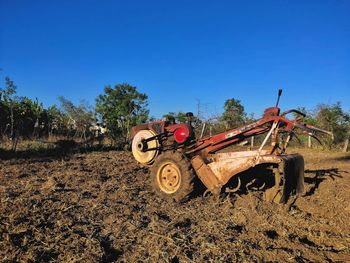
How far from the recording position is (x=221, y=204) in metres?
5.63

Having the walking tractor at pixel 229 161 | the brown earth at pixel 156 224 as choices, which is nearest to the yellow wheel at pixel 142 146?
the walking tractor at pixel 229 161

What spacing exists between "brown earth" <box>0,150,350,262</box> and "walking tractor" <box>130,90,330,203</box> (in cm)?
27

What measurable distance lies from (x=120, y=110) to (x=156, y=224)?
49.7 feet

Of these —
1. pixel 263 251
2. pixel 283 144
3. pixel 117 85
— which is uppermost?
pixel 117 85

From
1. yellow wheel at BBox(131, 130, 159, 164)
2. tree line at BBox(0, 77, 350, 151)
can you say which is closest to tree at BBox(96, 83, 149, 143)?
tree line at BBox(0, 77, 350, 151)

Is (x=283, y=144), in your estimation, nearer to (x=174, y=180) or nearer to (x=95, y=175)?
(x=174, y=180)

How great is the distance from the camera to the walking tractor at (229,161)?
5289 mm

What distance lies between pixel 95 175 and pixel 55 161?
9.08ft

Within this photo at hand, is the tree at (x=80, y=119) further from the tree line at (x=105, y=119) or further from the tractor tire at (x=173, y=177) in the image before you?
the tractor tire at (x=173, y=177)

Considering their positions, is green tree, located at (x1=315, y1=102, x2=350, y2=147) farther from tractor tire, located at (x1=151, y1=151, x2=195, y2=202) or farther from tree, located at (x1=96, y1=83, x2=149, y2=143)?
tractor tire, located at (x1=151, y1=151, x2=195, y2=202)

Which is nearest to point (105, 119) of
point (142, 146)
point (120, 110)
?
point (120, 110)

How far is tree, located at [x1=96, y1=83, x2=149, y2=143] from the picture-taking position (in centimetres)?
1714

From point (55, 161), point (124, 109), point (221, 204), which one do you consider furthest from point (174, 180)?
point (124, 109)

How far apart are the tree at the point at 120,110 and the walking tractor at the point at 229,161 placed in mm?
9610
